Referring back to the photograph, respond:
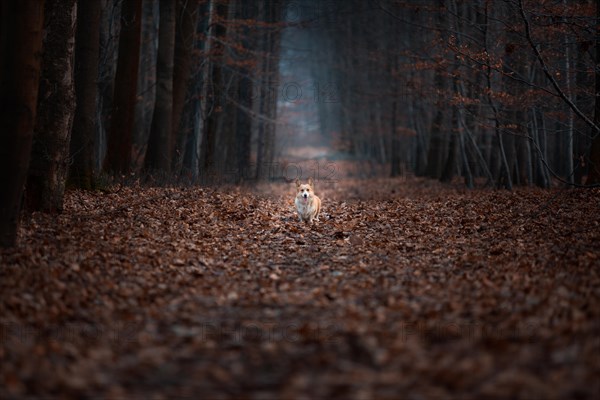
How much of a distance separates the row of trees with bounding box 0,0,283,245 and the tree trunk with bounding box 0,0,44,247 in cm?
1

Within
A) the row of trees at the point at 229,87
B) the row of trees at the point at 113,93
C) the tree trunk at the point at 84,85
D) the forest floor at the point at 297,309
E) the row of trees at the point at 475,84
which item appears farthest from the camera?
the row of trees at the point at 475,84

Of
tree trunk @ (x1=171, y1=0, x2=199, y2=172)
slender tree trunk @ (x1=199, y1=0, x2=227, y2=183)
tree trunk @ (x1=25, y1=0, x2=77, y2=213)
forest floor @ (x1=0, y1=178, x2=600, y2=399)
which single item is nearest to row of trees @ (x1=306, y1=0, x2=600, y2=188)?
forest floor @ (x1=0, y1=178, x2=600, y2=399)

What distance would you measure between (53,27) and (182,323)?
21.1 ft

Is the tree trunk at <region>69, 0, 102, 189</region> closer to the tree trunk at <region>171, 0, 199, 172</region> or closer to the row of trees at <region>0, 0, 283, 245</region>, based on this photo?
the row of trees at <region>0, 0, 283, 245</region>

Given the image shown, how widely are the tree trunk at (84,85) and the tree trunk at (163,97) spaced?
12.8ft

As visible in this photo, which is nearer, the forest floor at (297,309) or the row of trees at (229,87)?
the forest floor at (297,309)

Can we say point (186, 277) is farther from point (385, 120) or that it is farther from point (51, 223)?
point (385, 120)

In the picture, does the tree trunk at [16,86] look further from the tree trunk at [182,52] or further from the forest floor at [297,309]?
the tree trunk at [182,52]

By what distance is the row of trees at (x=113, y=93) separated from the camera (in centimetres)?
691

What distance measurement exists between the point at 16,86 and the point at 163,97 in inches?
362

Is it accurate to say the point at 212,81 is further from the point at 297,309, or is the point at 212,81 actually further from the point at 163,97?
the point at 297,309

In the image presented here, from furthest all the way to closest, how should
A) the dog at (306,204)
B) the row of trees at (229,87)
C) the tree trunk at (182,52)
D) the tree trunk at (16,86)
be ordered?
the tree trunk at (182,52), the dog at (306,204), the row of trees at (229,87), the tree trunk at (16,86)

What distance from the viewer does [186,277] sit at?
6.96 m

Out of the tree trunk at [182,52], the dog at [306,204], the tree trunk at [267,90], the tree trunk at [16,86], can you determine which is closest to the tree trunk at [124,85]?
the tree trunk at [182,52]
